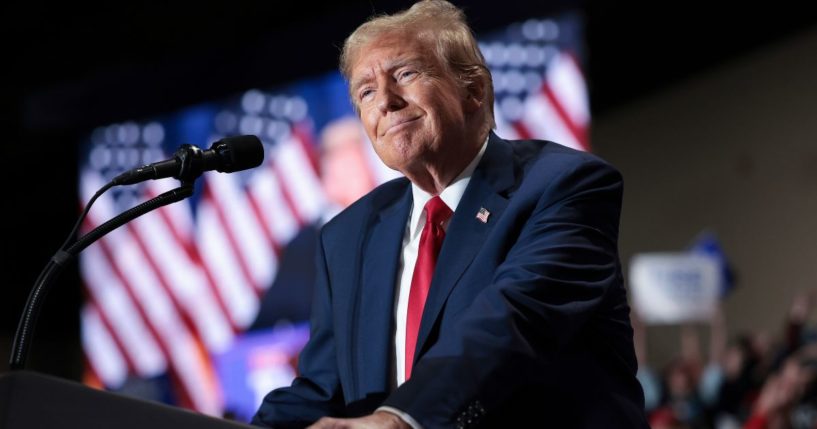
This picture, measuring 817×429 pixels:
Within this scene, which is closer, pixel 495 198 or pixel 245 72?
pixel 495 198

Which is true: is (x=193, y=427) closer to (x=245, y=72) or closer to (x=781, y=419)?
(x=781, y=419)

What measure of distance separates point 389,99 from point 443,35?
0.48 feet

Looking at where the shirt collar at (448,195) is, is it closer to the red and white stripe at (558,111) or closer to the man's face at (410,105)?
the man's face at (410,105)

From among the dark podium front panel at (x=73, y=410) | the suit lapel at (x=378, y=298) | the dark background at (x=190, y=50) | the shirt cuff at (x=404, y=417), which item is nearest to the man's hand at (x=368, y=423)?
the shirt cuff at (x=404, y=417)

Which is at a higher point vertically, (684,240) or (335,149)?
(335,149)

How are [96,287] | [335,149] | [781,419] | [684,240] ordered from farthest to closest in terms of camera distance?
1. [684,240]
2. [96,287]
3. [335,149]
4. [781,419]

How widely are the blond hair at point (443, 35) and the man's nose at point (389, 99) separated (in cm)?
9

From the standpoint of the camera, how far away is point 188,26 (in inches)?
277

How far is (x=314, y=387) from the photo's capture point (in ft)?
6.13

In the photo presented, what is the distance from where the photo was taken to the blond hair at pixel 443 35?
182 centimetres

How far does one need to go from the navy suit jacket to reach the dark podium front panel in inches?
12.8

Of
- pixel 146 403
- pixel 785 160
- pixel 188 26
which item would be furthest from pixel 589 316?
pixel 785 160

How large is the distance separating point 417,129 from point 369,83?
12cm

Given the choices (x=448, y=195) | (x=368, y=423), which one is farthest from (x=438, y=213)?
(x=368, y=423)
